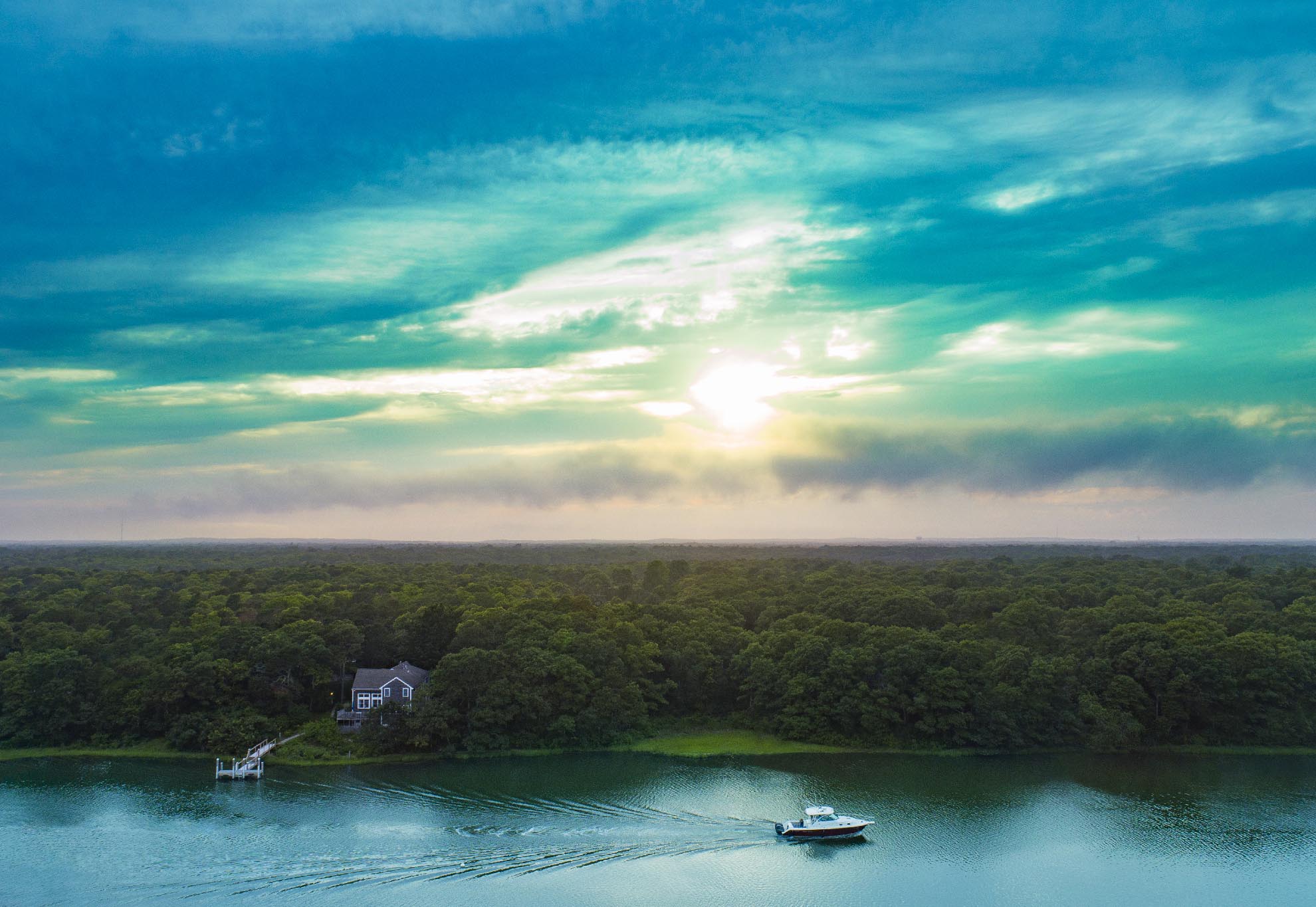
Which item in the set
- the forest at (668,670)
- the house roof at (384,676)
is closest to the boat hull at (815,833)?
the forest at (668,670)

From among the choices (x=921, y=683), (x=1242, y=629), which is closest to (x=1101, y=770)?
(x=921, y=683)

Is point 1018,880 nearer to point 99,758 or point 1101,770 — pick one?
point 1101,770

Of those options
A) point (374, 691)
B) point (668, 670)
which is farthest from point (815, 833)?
point (374, 691)

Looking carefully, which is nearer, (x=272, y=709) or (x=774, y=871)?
(x=774, y=871)

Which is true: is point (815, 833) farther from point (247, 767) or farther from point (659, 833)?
point (247, 767)

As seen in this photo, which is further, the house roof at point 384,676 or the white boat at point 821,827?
the house roof at point 384,676

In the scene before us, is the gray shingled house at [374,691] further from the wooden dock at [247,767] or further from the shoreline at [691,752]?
the wooden dock at [247,767]
